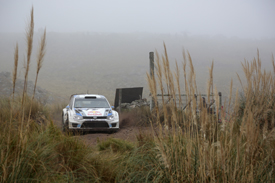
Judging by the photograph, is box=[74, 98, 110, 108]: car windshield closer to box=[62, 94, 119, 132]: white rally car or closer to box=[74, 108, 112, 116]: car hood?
box=[62, 94, 119, 132]: white rally car

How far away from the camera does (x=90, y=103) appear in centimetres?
1016

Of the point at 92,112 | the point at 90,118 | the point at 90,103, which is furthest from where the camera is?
the point at 90,103

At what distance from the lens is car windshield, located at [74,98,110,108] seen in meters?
9.91

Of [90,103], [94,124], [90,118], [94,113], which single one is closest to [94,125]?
[94,124]

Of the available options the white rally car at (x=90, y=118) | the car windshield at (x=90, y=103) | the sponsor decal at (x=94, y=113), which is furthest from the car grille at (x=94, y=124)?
the car windshield at (x=90, y=103)

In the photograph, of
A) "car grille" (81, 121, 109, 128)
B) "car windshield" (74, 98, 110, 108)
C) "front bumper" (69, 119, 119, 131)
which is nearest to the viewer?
"front bumper" (69, 119, 119, 131)

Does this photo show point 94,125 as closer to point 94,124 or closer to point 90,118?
A: point 94,124

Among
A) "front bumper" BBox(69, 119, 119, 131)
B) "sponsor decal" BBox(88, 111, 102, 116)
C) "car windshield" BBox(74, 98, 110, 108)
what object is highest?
"car windshield" BBox(74, 98, 110, 108)

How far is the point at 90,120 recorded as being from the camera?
9.08 m

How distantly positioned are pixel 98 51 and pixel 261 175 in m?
80.2

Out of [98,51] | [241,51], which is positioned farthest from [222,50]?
[98,51]

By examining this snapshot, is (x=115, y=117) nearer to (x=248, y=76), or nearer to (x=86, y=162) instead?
(x=86, y=162)

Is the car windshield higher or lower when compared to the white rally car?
higher

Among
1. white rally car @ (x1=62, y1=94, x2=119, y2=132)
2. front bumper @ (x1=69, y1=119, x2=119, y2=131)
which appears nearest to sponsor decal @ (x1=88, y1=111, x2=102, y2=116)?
white rally car @ (x1=62, y1=94, x2=119, y2=132)
